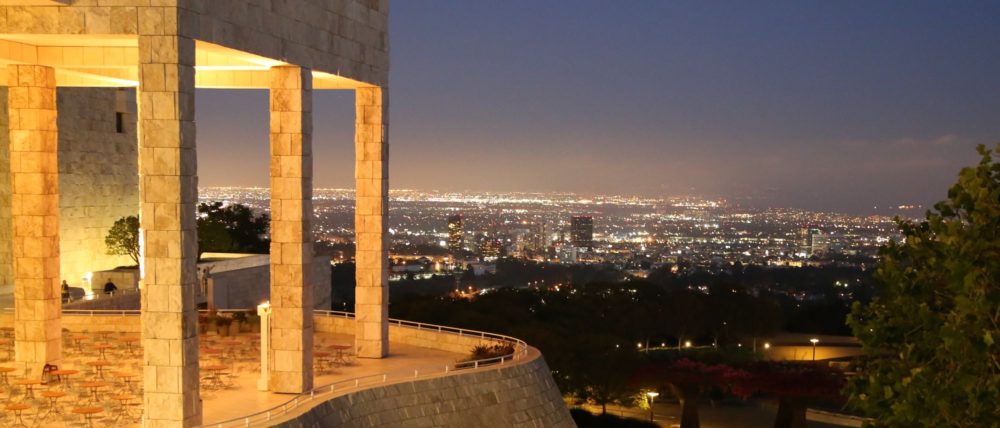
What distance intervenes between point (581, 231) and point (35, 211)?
150 meters

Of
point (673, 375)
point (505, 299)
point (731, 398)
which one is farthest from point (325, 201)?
point (673, 375)

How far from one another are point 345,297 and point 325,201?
24100mm

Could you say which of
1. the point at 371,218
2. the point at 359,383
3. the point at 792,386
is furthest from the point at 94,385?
the point at 792,386

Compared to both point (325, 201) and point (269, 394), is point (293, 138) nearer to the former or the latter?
point (269, 394)

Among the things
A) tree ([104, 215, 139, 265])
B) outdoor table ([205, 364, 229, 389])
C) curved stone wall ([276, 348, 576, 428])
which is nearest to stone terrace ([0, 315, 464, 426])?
outdoor table ([205, 364, 229, 389])

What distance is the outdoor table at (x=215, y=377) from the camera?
79.6 feet

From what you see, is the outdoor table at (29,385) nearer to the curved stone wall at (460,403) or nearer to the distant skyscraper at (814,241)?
the curved stone wall at (460,403)

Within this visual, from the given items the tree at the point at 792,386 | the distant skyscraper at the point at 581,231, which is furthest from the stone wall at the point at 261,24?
the distant skyscraper at the point at 581,231

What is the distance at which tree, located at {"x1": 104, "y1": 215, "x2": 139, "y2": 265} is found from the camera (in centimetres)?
4656

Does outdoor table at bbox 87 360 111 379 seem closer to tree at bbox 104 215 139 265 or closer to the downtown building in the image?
the downtown building

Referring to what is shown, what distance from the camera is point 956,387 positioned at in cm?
1231

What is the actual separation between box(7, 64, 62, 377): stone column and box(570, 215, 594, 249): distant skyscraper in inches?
5724

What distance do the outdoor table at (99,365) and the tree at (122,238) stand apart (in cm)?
1959

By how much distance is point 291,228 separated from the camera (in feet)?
79.7
